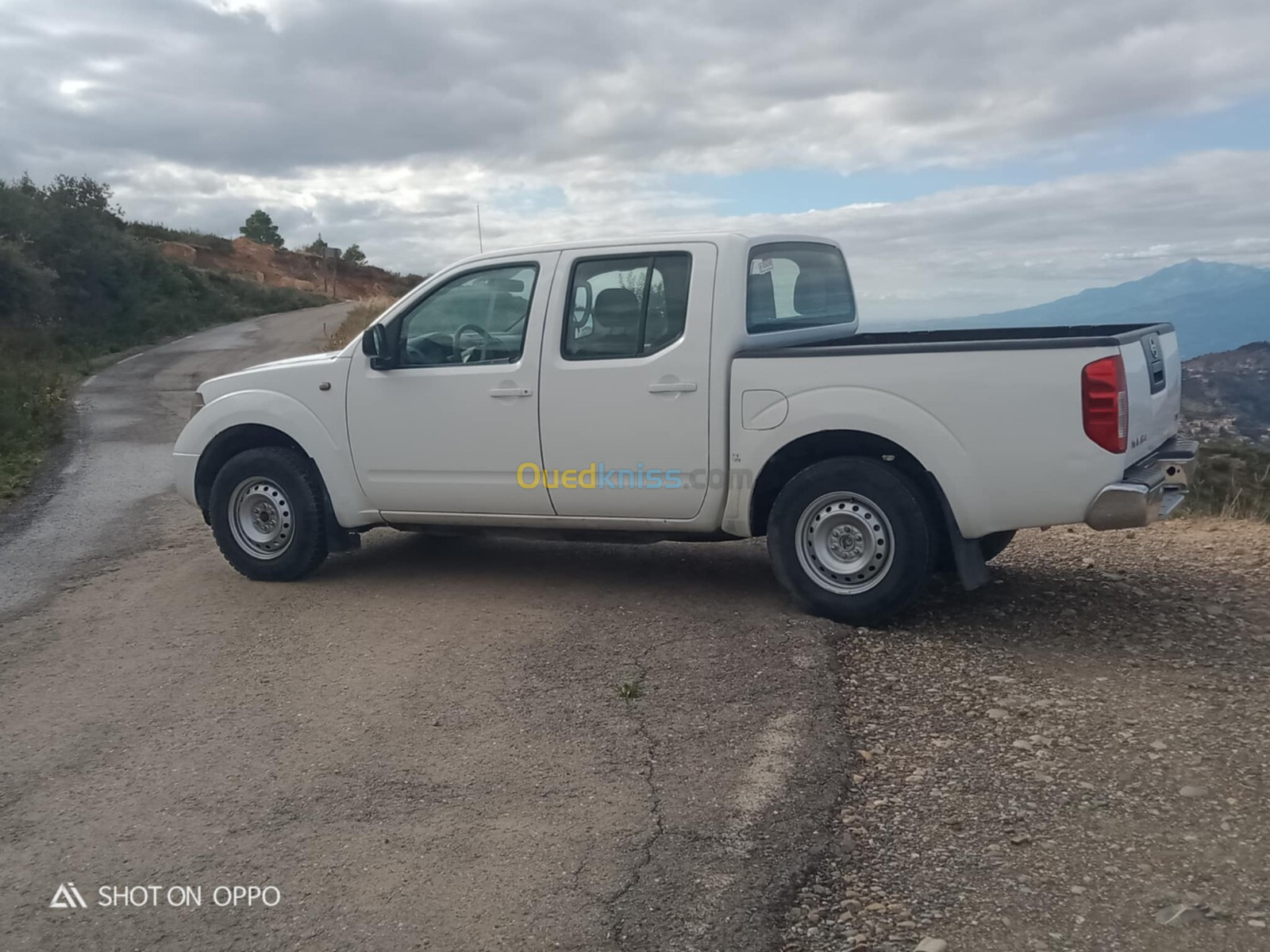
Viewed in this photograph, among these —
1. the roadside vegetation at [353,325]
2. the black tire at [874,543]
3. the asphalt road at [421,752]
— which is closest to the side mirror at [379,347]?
the asphalt road at [421,752]

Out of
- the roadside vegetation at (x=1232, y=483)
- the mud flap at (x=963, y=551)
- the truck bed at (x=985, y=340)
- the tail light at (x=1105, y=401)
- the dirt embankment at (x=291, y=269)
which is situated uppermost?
the dirt embankment at (x=291, y=269)

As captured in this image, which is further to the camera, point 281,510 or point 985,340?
point 281,510

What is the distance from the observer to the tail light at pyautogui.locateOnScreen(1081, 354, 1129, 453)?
16.6ft

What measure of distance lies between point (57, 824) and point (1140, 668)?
446cm

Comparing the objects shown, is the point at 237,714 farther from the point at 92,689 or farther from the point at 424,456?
the point at 424,456

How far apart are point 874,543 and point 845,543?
0.60ft

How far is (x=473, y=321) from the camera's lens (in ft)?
21.7

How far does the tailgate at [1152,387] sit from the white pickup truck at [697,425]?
0.02m

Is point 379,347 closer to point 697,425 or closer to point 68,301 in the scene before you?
point 697,425

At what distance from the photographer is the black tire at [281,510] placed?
7.05 m

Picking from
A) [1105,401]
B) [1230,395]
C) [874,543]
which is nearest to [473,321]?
[874,543]

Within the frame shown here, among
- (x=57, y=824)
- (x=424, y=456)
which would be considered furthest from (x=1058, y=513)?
(x=57, y=824)

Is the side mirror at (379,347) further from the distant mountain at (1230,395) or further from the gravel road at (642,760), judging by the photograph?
the distant mountain at (1230,395)

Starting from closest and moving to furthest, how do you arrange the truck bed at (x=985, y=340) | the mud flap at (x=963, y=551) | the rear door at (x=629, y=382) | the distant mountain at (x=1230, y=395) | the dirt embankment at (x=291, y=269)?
the truck bed at (x=985, y=340) → the mud flap at (x=963, y=551) → the rear door at (x=629, y=382) → the distant mountain at (x=1230, y=395) → the dirt embankment at (x=291, y=269)
